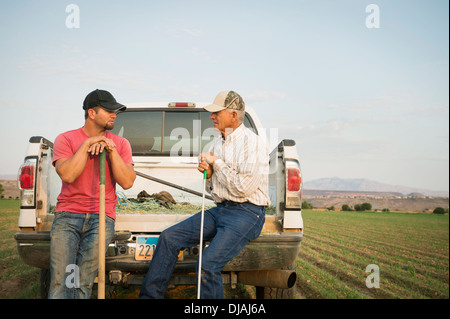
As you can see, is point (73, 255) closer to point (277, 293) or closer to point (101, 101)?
point (101, 101)

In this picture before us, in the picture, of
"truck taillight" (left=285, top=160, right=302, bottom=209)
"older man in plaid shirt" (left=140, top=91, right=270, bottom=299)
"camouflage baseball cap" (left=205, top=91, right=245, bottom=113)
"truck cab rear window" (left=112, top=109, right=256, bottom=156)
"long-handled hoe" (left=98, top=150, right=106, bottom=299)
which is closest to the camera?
"long-handled hoe" (left=98, top=150, right=106, bottom=299)

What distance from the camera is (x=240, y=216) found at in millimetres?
3596

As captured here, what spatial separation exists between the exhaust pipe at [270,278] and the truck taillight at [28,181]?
6.83 ft

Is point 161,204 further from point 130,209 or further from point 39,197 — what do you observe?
point 39,197

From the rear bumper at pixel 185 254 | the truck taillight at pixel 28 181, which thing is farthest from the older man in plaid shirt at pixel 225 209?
the truck taillight at pixel 28 181

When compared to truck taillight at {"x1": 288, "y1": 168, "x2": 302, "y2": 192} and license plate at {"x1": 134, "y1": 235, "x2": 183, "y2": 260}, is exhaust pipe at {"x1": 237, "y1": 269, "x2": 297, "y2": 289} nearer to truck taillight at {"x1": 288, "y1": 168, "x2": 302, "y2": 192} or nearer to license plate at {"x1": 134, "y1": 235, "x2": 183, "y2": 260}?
license plate at {"x1": 134, "y1": 235, "x2": 183, "y2": 260}

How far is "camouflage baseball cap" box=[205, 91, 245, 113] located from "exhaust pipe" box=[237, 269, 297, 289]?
5.10 feet

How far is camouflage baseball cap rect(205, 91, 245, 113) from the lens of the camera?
3.69 meters

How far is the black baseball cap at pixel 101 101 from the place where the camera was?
3.45 metres

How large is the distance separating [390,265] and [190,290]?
6090 mm

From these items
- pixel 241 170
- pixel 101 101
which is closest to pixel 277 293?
pixel 241 170

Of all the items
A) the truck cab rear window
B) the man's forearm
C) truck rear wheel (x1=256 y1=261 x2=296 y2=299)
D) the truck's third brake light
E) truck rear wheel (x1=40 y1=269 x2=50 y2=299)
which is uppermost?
the truck's third brake light

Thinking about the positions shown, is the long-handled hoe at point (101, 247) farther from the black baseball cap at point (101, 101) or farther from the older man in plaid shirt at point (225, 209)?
the black baseball cap at point (101, 101)

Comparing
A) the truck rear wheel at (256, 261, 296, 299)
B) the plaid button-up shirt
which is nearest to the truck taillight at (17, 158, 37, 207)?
the plaid button-up shirt
